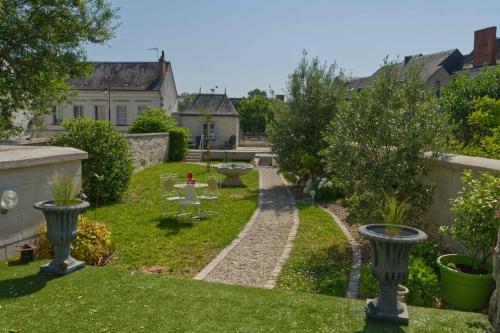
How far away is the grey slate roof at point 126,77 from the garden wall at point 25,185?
28.7 metres

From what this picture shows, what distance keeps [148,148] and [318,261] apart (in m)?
14.8

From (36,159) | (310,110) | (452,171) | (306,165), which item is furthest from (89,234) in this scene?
(310,110)

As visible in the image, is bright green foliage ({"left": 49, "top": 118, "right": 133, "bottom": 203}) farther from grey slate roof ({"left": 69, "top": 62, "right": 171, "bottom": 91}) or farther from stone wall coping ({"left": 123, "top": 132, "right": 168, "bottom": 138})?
grey slate roof ({"left": 69, "top": 62, "right": 171, "bottom": 91})

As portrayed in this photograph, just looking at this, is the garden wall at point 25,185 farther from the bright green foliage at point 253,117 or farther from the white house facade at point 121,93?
the bright green foliage at point 253,117

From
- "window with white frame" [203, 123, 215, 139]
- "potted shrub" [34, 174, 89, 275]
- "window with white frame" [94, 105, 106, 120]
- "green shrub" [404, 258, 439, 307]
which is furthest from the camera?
"window with white frame" [94, 105, 106, 120]

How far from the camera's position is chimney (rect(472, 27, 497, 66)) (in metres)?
32.0

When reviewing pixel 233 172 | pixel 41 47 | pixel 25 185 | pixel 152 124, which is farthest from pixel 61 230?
pixel 152 124

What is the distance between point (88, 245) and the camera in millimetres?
6363

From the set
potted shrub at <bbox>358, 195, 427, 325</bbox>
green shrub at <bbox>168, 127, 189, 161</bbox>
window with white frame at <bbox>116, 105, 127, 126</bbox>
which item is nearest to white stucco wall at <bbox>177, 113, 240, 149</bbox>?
window with white frame at <bbox>116, 105, 127, 126</bbox>

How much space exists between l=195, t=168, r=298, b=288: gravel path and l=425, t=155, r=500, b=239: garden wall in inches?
103

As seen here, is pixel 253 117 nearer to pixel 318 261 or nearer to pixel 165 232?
pixel 165 232

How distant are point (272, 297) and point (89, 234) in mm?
3279

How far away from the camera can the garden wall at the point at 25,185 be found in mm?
6123

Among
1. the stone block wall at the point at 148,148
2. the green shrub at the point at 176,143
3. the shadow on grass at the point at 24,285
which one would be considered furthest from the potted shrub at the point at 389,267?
the green shrub at the point at 176,143
